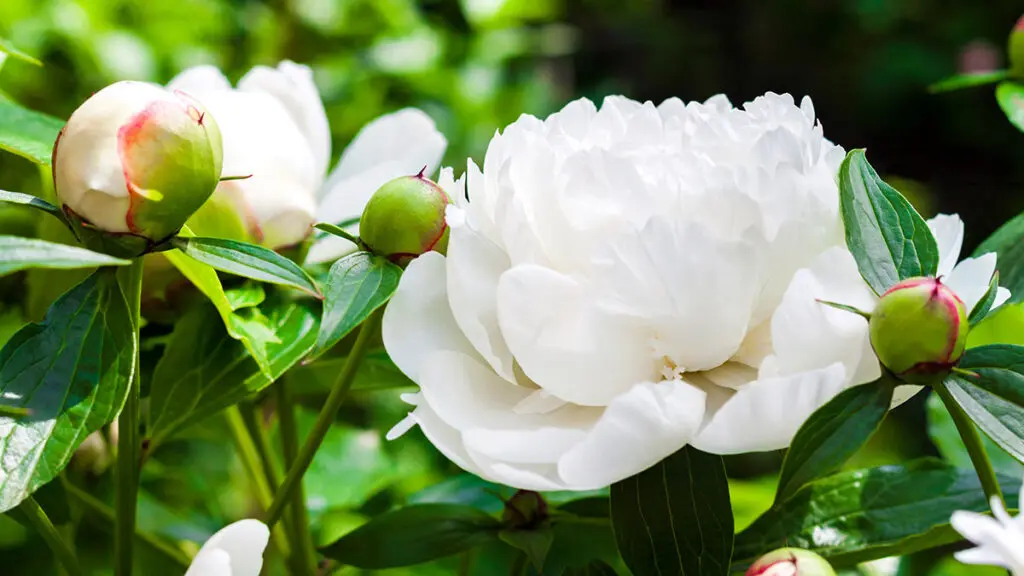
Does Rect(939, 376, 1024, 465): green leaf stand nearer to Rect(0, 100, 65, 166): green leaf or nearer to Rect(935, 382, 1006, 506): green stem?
Rect(935, 382, 1006, 506): green stem

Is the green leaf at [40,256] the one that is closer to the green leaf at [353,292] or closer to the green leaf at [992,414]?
the green leaf at [353,292]

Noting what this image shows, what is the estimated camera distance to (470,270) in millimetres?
326

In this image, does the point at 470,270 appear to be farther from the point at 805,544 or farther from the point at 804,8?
Result: the point at 804,8

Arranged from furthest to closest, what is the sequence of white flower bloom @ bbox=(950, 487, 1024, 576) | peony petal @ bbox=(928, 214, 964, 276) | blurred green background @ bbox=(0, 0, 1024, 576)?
1. blurred green background @ bbox=(0, 0, 1024, 576)
2. peony petal @ bbox=(928, 214, 964, 276)
3. white flower bloom @ bbox=(950, 487, 1024, 576)

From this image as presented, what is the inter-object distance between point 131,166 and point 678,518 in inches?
7.6

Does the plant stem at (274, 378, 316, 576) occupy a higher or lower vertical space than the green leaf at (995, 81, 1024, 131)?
lower

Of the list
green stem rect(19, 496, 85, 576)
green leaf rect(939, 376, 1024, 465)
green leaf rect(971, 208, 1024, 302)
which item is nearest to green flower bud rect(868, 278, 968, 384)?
green leaf rect(939, 376, 1024, 465)

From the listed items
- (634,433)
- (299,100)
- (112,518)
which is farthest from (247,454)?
(634,433)

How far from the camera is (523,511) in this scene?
40 cm

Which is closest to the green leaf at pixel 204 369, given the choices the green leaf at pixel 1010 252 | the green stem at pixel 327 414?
the green stem at pixel 327 414

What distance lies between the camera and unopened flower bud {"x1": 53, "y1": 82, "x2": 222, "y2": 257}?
0.32 m

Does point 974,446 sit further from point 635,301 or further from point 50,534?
point 50,534

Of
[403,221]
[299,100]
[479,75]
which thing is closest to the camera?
[403,221]

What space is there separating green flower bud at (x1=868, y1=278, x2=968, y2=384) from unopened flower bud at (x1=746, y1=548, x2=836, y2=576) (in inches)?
2.2
